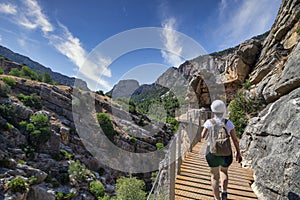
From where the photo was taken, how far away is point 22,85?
28.4 m

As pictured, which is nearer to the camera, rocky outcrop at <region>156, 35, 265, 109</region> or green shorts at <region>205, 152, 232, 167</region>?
green shorts at <region>205, 152, 232, 167</region>

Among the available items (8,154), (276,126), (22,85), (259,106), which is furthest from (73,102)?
(276,126)

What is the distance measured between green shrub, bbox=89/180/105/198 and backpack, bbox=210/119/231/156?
1930 cm

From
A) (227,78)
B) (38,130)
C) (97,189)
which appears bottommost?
(97,189)

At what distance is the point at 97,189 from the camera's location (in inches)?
718

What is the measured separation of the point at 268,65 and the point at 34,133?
79.3 ft

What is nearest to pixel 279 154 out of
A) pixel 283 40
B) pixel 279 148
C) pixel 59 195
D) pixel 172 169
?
pixel 279 148

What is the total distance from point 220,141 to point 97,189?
64.5 feet

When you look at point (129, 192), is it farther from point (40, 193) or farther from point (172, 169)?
point (172, 169)

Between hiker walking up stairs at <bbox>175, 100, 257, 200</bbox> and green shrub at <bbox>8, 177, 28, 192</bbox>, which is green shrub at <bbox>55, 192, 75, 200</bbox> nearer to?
green shrub at <bbox>8, 177, 28, 192</bbox>

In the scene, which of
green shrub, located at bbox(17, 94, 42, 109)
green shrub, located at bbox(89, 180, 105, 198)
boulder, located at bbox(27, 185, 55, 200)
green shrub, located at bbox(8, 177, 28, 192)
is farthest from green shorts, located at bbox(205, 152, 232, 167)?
green shrub, located at bbox(17, 94, 42, 109)

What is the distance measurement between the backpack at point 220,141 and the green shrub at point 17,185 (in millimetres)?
16987

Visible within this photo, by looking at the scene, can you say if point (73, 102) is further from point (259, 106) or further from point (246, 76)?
point (259, 106)

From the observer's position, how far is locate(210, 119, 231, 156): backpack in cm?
218
